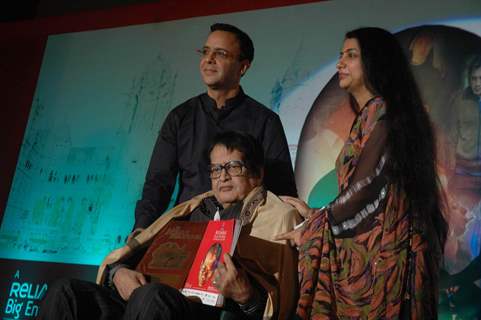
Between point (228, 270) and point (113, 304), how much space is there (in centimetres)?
40

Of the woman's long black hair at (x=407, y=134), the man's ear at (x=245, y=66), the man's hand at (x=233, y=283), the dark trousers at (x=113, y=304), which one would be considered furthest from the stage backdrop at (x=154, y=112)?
the dark trousers at (x=113, y=304)

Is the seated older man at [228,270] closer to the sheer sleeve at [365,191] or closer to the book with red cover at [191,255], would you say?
the book with red cover at [191,255]

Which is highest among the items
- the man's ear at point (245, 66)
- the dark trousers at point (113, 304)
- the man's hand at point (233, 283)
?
the man's ear at point (245, 66)

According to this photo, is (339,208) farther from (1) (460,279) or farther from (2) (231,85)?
(2) (231,85)

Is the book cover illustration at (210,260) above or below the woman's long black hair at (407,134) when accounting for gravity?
below

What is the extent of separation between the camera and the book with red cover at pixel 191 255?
1698mm

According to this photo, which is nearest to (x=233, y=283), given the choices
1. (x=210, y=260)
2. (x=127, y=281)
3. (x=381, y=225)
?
(x=210, y=260)

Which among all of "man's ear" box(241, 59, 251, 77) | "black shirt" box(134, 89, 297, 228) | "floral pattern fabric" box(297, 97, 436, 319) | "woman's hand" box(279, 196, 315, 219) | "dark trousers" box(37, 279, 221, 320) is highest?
"man's ear" box(241, 59, 251, 77)

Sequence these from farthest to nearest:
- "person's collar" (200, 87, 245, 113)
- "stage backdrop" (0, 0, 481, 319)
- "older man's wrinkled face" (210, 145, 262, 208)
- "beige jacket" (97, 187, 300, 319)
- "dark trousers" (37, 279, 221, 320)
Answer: "person's collar" (200, 87, 245, 113) < "stage backdrop" (0, 0, 481, 319) < "older man's wrinkled face" (210, 145, 262, 208) < "beige jacket" (97, 187, 300, 319) < "dark trousers" (37, 279, 221, 320)

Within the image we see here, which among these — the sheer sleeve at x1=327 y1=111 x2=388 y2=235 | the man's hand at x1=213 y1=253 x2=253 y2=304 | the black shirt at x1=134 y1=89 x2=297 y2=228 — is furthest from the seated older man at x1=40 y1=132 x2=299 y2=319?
the black shirt at x1=134 y1=89 x2=297 y2=228

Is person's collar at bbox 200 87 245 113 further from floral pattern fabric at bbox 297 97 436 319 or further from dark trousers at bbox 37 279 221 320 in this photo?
dark trousers at bbox 37 279 221 320

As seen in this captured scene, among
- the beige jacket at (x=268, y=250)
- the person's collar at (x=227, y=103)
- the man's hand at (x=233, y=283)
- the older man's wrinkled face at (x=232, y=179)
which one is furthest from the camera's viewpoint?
the person's collar at (x=227, y=103)

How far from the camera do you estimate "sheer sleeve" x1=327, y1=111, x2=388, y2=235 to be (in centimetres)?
179

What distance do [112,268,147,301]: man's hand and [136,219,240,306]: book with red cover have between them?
0.13 ft
